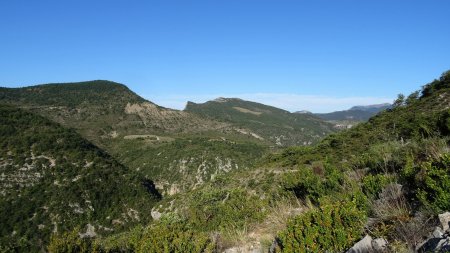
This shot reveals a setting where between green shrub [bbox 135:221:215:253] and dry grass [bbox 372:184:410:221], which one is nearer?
dry grass [bbox 372:184:410:221]

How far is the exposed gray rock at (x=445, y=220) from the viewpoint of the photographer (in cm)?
429

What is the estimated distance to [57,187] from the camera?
52.2 meters

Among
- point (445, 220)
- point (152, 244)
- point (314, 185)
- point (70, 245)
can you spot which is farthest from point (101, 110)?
point (445, 220)

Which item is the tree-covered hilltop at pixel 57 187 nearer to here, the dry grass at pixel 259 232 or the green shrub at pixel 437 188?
the dry grass at pixel 259 232

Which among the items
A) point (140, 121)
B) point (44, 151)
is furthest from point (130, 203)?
point (140, 121)

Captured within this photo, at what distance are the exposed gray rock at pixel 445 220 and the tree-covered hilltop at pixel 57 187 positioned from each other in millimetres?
42659

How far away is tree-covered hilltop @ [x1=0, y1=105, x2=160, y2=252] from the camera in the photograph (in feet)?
146

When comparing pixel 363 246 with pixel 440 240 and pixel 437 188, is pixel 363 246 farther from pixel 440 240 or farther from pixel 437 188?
pixel 437 188

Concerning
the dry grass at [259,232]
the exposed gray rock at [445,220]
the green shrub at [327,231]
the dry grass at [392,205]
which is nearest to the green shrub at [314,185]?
the dry grass at [259,232]

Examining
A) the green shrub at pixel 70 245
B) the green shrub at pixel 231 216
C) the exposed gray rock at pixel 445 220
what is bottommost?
the green shrub at pixel 231 216

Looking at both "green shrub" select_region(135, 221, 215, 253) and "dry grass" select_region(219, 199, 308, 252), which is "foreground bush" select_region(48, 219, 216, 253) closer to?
"green shrub" select_region(135, 221, 215, 253)

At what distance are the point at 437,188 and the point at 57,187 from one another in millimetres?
55588

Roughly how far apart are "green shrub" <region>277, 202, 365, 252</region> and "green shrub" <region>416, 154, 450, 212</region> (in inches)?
38.1

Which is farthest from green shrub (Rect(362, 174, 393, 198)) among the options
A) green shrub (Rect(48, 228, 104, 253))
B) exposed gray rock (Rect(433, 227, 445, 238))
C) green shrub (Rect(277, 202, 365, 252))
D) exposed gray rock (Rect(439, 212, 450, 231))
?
green shrub (Rect(48, 228, 104, 253))
